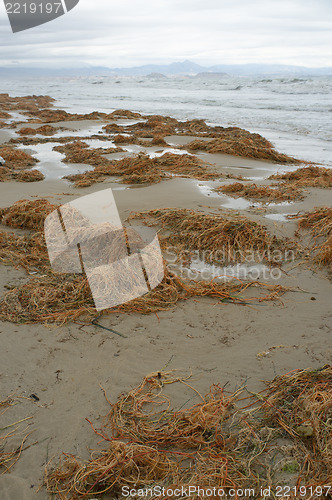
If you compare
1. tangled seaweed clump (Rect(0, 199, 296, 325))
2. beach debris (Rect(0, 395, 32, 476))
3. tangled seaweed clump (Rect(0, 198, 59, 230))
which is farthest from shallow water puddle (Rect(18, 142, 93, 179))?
beach debris (Rect(0, 395, 32, 476))

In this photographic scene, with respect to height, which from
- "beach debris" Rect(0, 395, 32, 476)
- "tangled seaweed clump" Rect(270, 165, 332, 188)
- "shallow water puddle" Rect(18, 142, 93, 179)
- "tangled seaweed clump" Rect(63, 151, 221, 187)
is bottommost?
"tangled seaweed clump" Rect(270, 165, 332, 188)

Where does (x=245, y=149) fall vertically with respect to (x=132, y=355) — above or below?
above

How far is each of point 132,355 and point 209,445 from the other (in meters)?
0.96

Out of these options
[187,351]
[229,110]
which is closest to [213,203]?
[187,351]

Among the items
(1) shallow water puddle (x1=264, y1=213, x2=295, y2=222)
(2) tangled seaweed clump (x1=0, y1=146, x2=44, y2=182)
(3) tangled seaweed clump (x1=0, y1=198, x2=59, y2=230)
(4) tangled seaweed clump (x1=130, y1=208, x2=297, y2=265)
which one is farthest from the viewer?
(2) tangled seaweed clump (x1=0, y1=146, x2=44, y2=182)

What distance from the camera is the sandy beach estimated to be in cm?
222

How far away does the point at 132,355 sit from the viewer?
2.88 m

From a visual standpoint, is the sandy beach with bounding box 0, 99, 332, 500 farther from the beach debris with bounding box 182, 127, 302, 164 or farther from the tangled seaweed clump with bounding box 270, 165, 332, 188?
the beach debris with bounding box 182, 127, 302, 164

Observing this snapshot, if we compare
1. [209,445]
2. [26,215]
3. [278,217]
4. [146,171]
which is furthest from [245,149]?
[209,445]

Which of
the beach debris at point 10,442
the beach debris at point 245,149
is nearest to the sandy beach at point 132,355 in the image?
the beach debris at point 10,442

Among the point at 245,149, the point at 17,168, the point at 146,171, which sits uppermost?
the point at 17,168

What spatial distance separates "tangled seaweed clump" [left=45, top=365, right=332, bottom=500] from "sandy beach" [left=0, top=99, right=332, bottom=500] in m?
0.12

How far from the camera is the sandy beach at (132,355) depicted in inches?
87.6

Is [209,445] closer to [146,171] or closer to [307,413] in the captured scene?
[307,413]
